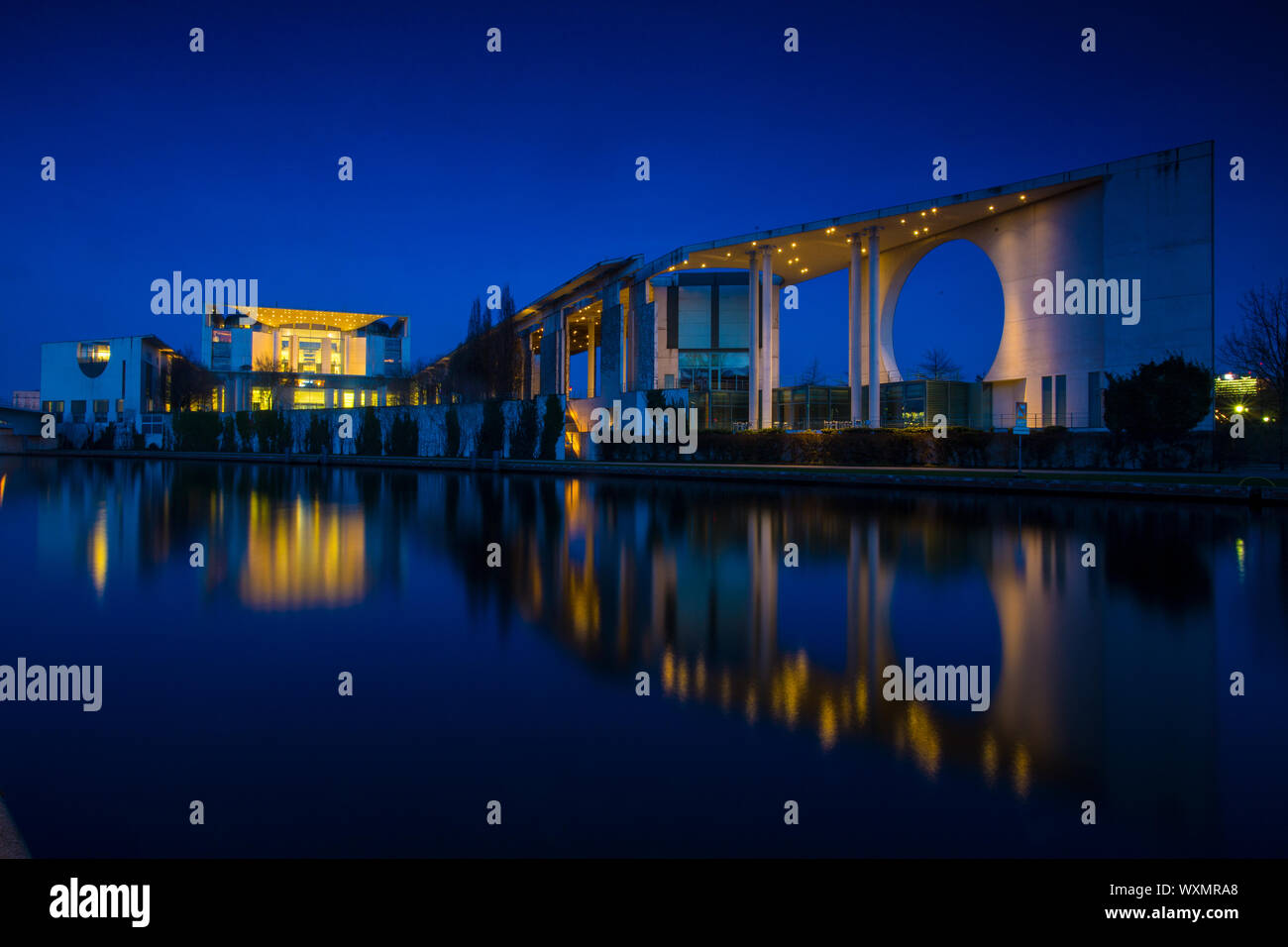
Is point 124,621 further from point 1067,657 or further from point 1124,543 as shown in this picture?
point 1124,543

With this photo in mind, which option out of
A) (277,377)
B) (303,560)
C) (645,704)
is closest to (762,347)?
(303,560)

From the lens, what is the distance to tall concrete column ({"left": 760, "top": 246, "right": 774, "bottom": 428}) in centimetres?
3981

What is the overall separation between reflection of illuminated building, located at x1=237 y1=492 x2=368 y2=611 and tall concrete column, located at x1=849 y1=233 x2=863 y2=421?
2754 cm

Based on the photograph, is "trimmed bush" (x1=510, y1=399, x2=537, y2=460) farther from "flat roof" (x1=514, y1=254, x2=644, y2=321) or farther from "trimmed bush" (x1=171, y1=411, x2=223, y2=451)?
"trimmed bush" (x1=171, y1=411, x2=223, y2=451)

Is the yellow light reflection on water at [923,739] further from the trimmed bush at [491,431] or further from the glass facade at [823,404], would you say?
the trimmed bush at [491,431]

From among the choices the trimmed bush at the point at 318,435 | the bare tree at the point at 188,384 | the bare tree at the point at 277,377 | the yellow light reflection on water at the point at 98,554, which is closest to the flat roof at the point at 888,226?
the trimmed bush at the point at 318,435

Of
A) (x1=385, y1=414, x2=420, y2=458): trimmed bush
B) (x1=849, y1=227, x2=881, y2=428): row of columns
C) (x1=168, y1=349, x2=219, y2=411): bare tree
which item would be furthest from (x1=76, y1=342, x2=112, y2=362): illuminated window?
(x1=849, y1=227, x2=881, y2=428): row of columns

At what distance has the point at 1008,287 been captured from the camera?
35188 mm

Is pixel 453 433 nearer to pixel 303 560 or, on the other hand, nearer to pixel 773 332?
pixel 773 332

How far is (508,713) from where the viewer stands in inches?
180

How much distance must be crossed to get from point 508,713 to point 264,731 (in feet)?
4.30

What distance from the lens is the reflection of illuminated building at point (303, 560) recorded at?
26.2 ft

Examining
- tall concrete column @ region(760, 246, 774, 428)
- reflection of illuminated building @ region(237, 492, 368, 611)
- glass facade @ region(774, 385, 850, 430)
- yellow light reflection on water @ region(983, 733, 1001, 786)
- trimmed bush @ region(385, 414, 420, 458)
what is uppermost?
tall concrete column @ region(760, 246, 774, 428)
